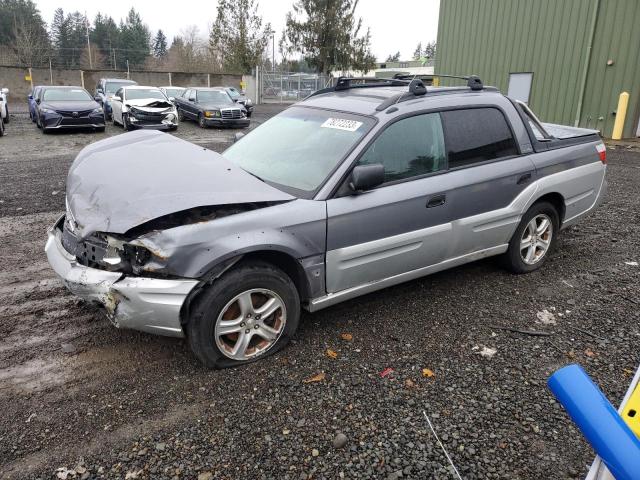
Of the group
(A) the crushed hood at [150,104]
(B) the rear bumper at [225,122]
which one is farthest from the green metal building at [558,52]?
(A) the crushed hood at [150,104]

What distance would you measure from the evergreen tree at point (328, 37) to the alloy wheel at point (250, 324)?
38618mm

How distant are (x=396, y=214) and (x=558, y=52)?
15.6 metres

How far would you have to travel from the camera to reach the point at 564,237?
5.81m

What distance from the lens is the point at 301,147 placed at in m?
3.79

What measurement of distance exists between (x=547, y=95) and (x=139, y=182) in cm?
1691

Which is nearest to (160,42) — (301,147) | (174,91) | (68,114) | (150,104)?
(174,91)

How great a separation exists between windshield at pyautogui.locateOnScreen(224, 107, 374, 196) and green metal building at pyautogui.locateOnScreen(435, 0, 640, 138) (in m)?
14.4

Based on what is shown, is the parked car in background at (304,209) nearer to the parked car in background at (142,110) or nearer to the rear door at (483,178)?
the rear door at (483,178)

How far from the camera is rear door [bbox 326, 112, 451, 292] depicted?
336cm

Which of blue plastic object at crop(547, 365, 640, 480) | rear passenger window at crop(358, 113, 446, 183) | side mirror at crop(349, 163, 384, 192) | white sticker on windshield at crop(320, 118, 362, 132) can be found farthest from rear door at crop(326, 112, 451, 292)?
blue plastic object at crop(547, 365, 640, 480)

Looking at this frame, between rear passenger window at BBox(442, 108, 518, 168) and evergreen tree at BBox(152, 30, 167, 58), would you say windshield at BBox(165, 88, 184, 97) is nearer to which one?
rear passenger window at BBox(442, 108, 518, 168)

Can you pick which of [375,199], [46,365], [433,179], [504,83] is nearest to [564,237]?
[433,179]

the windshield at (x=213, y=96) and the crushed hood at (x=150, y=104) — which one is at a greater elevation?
the windshield at (x=213, y=96)

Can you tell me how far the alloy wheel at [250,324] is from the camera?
121 inches
